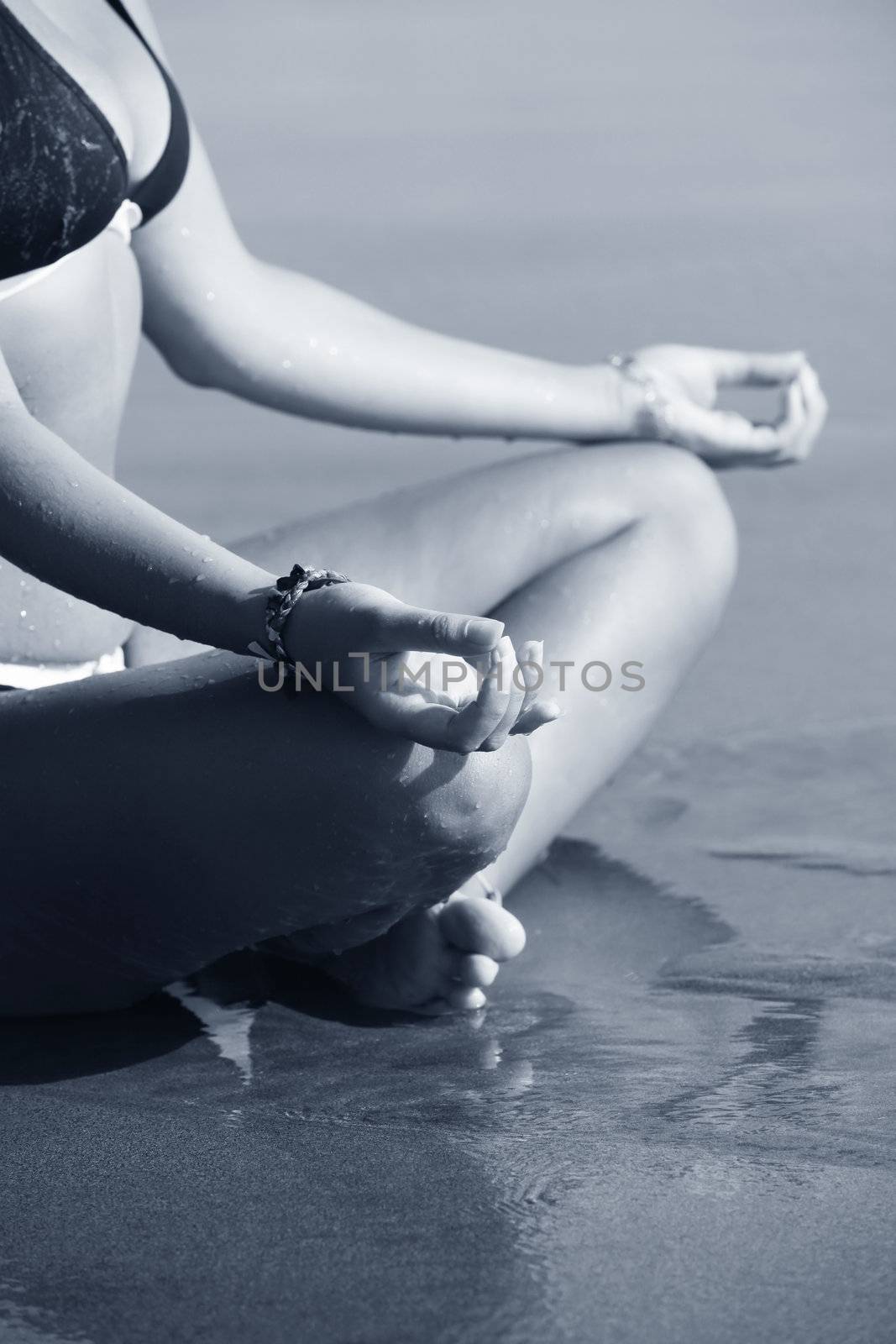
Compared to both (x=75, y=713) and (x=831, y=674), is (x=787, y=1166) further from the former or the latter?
(x=831, y=674)

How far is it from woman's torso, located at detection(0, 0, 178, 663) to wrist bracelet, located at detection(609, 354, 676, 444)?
1.80 ft

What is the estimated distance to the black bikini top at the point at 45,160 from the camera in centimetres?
136

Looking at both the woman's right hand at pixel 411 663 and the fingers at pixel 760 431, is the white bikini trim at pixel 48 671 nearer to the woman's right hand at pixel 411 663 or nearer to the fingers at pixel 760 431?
the woman's right hand at pixel 411 663

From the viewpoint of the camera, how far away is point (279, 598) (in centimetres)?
118

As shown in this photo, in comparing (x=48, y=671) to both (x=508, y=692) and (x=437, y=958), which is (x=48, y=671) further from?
(x=508, y=692)

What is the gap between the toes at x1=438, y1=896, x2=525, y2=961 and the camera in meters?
1.42

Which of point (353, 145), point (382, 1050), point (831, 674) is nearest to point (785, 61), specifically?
point (353, 145)

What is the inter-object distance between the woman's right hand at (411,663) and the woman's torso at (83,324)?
1.38 ft

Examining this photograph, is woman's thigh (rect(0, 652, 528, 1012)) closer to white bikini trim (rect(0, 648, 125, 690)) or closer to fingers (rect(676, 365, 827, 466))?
white bikini trim (rect(0, 648, 125, 690))

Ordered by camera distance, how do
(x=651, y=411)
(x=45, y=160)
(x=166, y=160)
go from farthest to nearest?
(x=651, y=411) < (x=166, y=160) < (x=45, y=160)

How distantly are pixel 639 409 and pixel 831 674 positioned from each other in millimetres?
609

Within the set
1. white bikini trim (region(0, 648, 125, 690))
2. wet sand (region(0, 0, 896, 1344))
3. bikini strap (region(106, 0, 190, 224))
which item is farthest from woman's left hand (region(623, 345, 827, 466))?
white bikini trim (region(0, 648, 125, 690))

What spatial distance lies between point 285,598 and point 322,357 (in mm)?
715

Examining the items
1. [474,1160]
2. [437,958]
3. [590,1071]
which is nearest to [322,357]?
[437,958]
